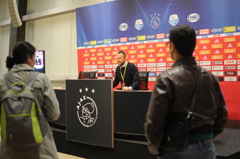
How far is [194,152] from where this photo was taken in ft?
3.82

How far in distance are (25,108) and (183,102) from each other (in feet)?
3.19

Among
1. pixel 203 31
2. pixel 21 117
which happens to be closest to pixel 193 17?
pixel 203 31

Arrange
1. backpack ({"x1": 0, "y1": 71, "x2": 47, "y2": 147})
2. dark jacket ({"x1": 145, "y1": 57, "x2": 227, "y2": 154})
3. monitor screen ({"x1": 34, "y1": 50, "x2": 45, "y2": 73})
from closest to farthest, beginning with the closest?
1. dark jacket ({"x1": 145, "y1": 57, "x2": 227, "y2": 154})
2. backpack ({"x1": 0, "y1": 71, "x2": 47, "y2": 147})
3. monitor screen ({"x1": 34, "y1": 50, "x2": 45, "y2": 73})

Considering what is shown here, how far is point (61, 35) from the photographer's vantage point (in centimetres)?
761

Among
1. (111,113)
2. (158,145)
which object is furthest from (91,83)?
(158,145)

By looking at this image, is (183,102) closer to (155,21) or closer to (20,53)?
(20,53)

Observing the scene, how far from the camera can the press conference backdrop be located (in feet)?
14.2

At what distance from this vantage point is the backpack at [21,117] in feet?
4.73

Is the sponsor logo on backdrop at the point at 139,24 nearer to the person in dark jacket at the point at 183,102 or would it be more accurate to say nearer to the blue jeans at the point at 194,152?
the person in dark jacket at the point at 183,102

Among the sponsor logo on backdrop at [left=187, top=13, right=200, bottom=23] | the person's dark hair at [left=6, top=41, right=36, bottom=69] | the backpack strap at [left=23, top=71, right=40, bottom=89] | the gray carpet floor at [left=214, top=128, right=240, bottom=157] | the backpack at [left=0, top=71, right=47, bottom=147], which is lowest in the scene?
the gray carpet floor at [left=214, top=128, right=240, bottom=157]

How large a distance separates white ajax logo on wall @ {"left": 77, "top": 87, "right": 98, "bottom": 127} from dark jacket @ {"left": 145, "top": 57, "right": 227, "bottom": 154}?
7.13 feet

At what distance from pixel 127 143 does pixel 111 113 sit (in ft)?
1.56

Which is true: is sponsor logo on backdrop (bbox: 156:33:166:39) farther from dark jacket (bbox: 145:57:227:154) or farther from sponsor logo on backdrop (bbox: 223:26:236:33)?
dark jacket (bbox: 145:57:227:154)

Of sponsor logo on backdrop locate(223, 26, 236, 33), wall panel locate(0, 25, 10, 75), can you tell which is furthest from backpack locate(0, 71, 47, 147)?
wall panel locate(0, 25, 10, 75)
